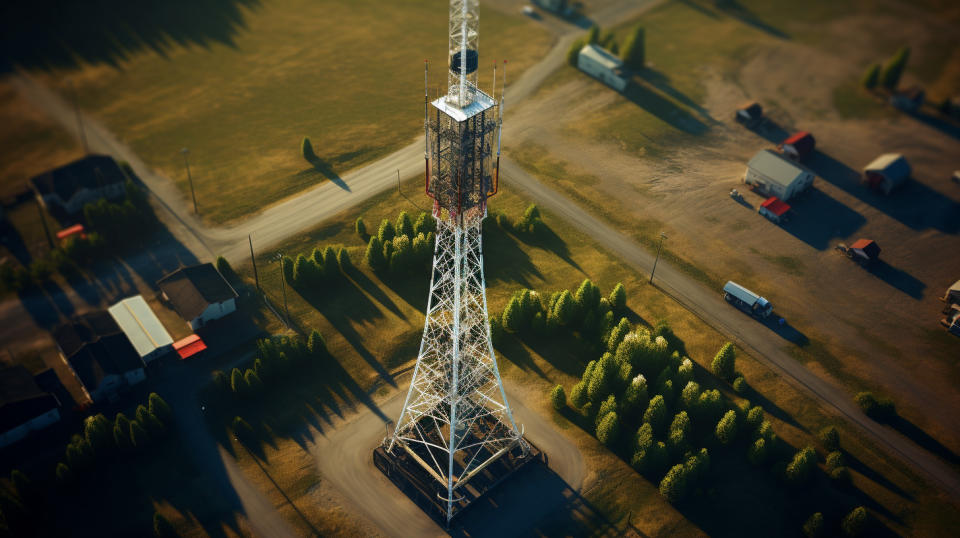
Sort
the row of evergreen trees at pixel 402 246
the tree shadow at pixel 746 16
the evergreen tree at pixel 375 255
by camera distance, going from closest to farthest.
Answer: the row of evergreen trees at pixel 402 246 < the evergreen tree at pixel 375 255 < the tree shadow at pixel 746 16

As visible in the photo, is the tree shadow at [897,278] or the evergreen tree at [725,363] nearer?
the evergreen tree at [725,363]

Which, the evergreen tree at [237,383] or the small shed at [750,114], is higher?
the small shed at [750,114]

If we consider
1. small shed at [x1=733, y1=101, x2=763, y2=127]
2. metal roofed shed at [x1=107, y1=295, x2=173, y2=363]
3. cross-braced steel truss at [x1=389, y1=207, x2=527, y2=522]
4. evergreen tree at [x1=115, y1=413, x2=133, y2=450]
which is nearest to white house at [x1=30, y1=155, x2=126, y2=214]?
metal roofed shed at [x1=107, y1=295, x2=173, y2=363]

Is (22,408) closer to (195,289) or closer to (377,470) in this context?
(195,289)

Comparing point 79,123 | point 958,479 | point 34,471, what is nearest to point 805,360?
point 958,479

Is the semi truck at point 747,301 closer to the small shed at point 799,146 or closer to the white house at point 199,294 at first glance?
the small shed at point 799,146

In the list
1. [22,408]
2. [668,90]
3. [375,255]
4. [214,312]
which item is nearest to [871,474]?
[375,255]

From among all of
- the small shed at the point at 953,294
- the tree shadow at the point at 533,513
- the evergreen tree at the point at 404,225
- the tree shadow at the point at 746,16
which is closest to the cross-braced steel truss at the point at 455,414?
the tree shadow at the point at 533,513
